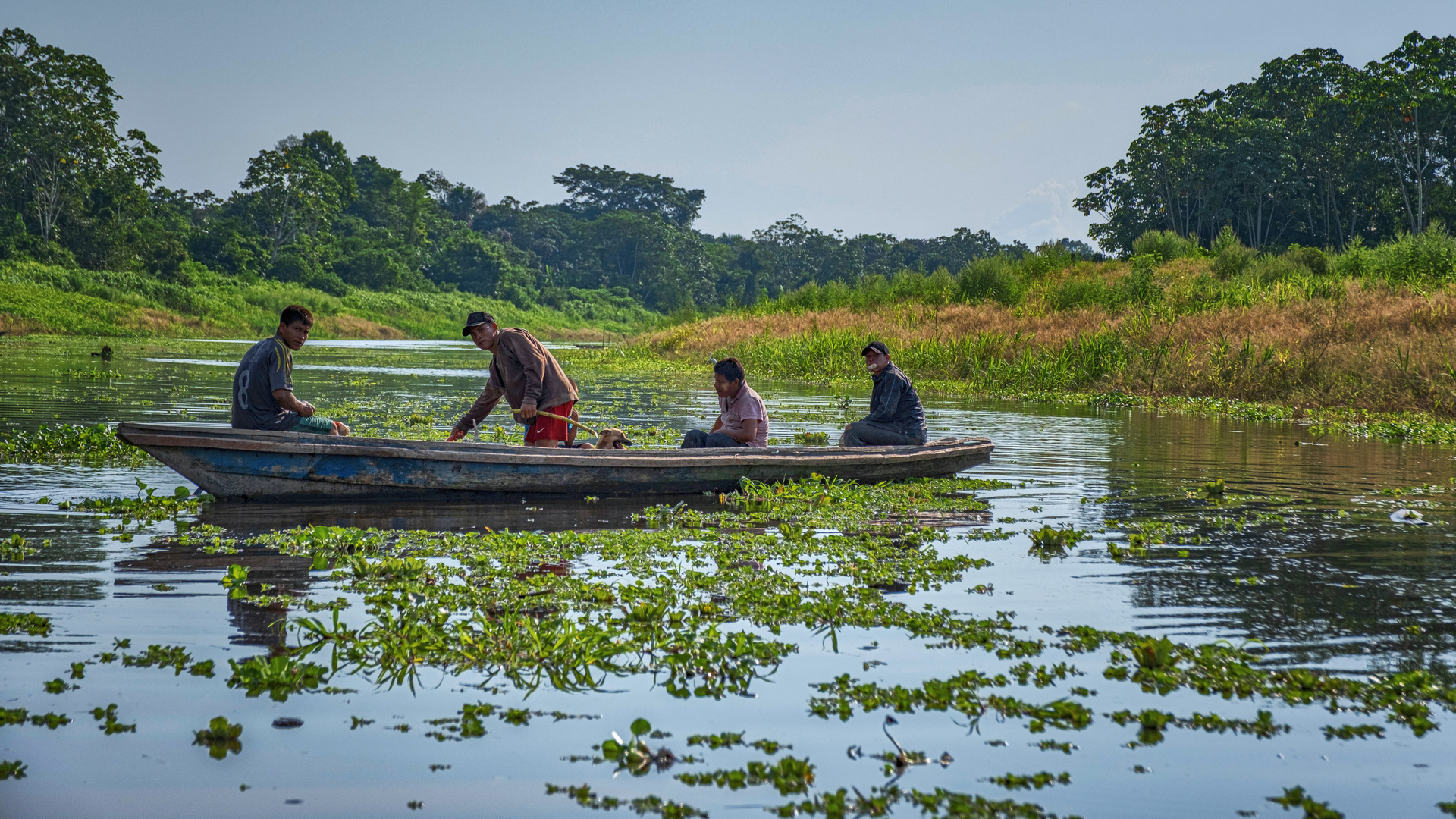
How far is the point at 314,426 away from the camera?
8.69m

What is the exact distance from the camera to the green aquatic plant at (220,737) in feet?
12.1

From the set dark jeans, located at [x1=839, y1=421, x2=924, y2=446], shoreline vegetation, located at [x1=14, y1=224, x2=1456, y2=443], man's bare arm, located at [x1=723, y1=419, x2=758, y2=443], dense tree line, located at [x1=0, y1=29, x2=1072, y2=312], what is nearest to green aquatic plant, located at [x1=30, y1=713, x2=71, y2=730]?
man's bare arm, located at [x1=723, y1=419, x2=758, y2=443]

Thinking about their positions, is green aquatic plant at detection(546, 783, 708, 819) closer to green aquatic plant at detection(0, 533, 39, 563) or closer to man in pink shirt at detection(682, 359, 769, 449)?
green aquatic plant at detection(0, 533, 39, 563)

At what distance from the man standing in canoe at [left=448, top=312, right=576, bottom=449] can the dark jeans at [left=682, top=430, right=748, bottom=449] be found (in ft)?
3.55

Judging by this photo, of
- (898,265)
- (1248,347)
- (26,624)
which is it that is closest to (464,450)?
(26,624)

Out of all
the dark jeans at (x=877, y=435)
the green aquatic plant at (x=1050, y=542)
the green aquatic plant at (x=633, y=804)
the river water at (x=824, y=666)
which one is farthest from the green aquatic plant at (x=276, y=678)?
the dark jeans at (x=877, y=435)

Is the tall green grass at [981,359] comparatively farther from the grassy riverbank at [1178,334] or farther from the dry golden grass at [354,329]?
the dry golden grass at [354,329]

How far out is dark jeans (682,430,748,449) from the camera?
385 inches

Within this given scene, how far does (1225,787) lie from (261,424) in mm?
7226

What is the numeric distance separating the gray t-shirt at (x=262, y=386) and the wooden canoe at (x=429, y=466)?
0.91ft

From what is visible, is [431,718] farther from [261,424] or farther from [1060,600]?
[261,424]

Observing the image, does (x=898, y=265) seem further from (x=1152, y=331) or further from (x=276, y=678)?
(x=276, y=678)

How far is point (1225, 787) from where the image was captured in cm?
356

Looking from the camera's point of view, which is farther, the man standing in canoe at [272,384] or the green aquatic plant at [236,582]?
the man standing in canoe at [272,384]
